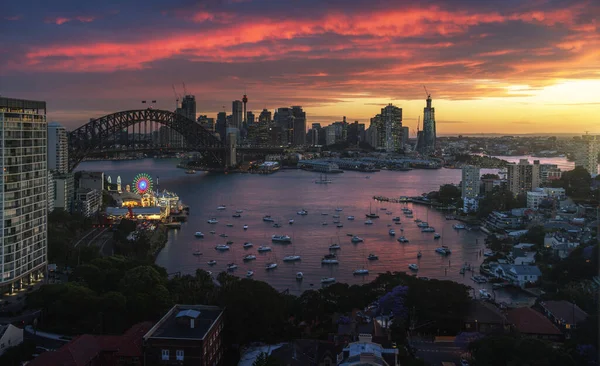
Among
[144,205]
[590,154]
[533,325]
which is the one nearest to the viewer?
[533,325]

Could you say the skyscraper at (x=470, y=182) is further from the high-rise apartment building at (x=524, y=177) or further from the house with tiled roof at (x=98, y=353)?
the house with tiled roof at (x=98, y=353)

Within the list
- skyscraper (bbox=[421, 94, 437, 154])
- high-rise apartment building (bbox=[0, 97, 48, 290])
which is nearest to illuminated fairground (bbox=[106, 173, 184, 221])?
high-rise apartment building (bbox=[0, 97, 48, 290])

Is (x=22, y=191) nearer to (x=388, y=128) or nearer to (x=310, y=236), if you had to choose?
(x=310, y=236)

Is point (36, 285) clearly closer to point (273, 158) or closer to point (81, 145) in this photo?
point (81, 145)

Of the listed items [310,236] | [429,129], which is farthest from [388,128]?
[310,236]

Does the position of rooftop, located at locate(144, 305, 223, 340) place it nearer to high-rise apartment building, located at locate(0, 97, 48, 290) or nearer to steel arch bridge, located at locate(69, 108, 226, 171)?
high-rise apartment building, located at locate(0, 97, 48, 290)

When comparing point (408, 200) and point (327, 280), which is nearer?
point (327, 280)

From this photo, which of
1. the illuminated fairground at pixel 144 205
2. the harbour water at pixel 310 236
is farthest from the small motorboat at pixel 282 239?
the illuminated fairground at pixel 144 205

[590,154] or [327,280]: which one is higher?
[590,154]

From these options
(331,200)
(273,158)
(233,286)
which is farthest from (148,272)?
(273,158)
